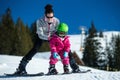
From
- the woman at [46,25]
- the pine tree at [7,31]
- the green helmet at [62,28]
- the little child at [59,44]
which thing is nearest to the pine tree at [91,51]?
the pine tree at [7,31]

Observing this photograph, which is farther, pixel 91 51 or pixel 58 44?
pixel 91 51

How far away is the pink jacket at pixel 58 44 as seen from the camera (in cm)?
861

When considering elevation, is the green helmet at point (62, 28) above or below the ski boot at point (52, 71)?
above

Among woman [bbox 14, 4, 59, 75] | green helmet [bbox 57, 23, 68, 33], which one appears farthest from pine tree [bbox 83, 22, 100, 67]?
green helmet [bbox 57, 23, 68, 33]

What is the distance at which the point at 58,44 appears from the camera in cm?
865

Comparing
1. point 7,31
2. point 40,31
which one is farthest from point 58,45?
point 7,31

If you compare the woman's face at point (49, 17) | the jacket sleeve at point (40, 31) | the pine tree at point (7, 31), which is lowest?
the jacket sleeve at point (40, 31)

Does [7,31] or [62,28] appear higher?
[7,31]

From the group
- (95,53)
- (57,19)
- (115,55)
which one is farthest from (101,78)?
(115,55)

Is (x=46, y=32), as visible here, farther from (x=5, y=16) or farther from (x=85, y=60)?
(x=5, y=16)

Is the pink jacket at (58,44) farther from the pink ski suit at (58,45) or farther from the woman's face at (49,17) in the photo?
the woman's face at (49,17)

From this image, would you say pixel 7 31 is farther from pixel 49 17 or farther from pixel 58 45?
pixel 58 45

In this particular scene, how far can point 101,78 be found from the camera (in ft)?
23.9

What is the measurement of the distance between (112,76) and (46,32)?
2394 millimetres
